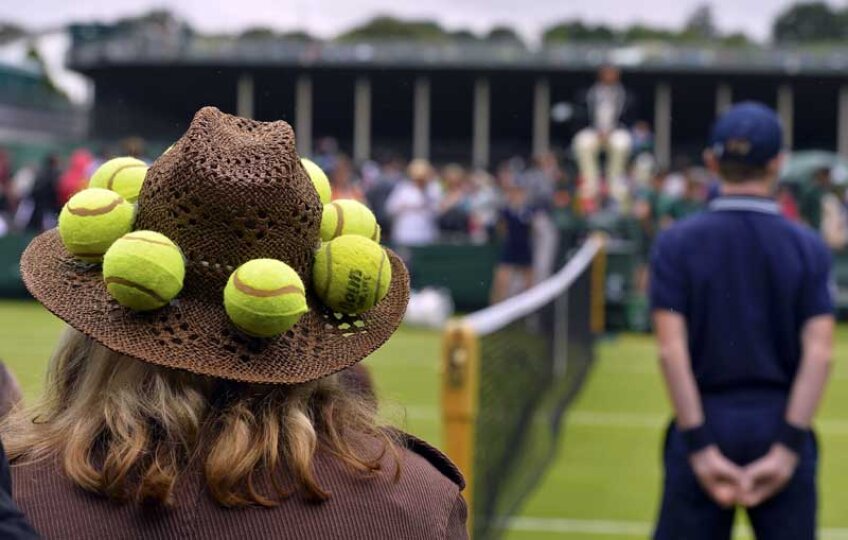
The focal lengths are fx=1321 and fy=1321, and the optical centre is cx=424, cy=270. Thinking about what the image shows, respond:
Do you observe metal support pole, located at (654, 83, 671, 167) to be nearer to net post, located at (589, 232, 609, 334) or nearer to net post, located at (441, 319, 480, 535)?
net post, located at (589, 232, 609, 334)

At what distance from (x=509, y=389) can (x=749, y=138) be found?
310 centimetres

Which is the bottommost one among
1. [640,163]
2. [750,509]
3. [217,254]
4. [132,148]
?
[750,509]

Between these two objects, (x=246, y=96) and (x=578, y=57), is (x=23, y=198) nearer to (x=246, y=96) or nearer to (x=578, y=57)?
(x=246, y=96)

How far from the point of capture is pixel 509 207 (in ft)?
55.6

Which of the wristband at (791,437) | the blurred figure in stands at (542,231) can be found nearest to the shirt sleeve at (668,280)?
the wristband at (791,437)

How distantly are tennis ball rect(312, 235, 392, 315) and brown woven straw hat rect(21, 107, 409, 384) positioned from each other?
0.11 ft

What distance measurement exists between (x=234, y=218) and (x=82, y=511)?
1.45 ft

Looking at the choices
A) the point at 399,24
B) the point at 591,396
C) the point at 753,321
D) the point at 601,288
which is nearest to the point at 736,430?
the point at 753,321

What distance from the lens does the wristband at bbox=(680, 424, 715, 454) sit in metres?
3.70

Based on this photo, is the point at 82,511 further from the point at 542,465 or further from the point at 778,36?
the point at 778,36

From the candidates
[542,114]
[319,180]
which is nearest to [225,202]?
[319,180]

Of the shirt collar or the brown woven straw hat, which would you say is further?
the shirt collar

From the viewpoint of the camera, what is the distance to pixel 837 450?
9164 mm

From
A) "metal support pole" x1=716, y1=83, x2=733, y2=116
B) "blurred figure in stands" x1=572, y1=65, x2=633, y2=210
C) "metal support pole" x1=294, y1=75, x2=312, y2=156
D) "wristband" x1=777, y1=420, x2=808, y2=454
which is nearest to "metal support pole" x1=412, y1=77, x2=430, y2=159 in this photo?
"metal support pole" x1=294, y1=75, x2=312, y2=156
